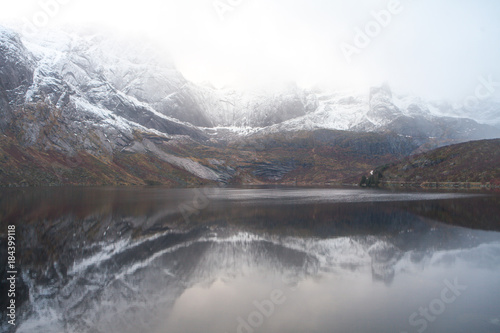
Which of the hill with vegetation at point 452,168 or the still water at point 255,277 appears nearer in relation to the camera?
the still water at point 255,277

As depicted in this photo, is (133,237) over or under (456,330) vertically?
over

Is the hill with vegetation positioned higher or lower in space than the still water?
higher

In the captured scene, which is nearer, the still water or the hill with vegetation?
the still water

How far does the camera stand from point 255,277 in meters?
21.2

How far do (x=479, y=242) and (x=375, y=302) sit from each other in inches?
810

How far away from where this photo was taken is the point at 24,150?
161 m

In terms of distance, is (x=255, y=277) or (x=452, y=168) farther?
(x=452, y=168)

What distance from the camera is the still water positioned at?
585 inches

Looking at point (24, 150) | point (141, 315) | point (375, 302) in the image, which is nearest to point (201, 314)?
point (141, 315)

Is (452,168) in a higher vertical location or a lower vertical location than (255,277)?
higher

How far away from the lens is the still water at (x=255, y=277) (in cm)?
1486

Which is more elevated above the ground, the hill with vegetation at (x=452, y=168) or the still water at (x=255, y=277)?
the hill with vegetation at (x=452, y=168)

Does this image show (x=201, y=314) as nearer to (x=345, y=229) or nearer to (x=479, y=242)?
(x=345, y=229)

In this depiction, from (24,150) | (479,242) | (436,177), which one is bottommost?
(479,242)
